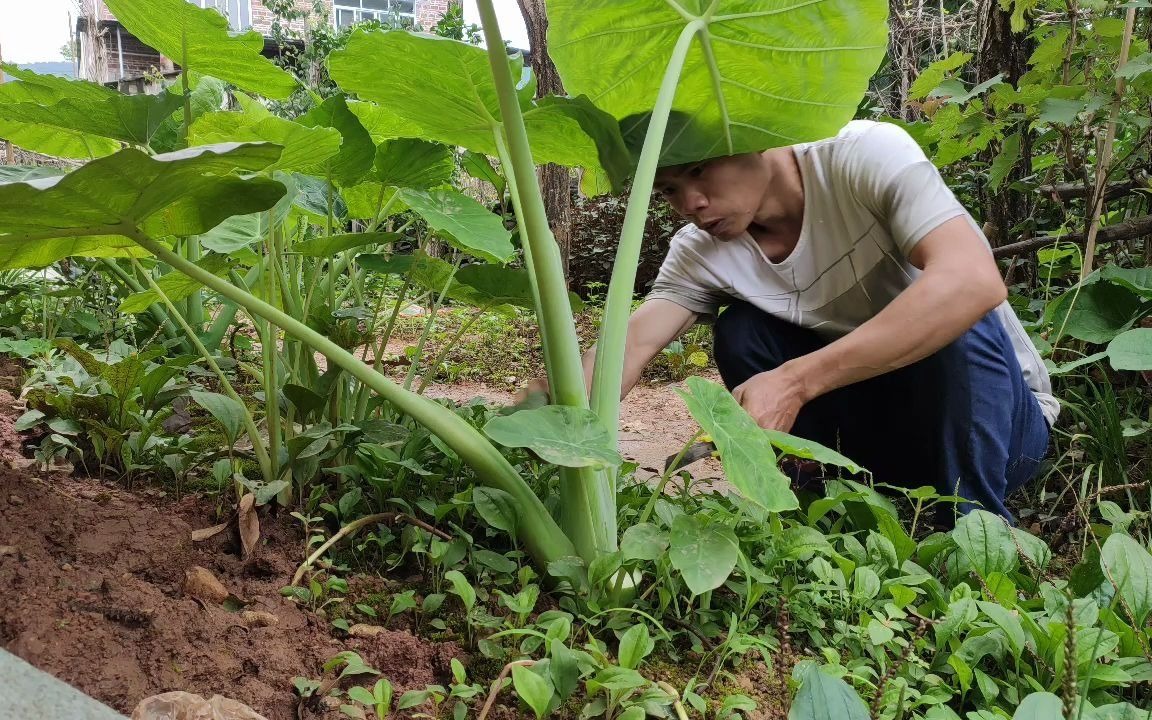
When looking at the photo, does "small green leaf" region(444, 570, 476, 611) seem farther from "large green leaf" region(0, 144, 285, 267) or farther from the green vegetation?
"large green leaf" region(0, 144, 285, 267)

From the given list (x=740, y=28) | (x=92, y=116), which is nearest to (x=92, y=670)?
(x=92, y=116)

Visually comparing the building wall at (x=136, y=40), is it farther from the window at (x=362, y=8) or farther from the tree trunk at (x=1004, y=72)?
the tree trunk at (x=1004, y=72)

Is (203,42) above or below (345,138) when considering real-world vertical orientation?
above

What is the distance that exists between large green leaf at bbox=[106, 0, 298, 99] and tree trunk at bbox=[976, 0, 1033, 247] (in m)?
1.97

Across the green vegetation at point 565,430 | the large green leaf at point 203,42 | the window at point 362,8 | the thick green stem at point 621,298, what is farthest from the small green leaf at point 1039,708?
the window at point 362,8

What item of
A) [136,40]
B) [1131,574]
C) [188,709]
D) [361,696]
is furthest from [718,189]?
[136,40]

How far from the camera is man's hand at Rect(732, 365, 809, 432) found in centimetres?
129

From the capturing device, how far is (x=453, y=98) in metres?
1.20

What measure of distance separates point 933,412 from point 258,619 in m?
1.35

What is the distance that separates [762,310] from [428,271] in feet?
2.62

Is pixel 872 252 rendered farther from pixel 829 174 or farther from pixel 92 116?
pixel 92 116

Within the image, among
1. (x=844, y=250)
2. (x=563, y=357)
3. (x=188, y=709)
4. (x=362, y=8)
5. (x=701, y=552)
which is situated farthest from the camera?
(x=362, y=8)

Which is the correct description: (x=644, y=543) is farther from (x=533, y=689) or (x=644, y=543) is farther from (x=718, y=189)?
(x=718, y=189)

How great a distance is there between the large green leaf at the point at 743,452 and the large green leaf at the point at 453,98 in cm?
54
